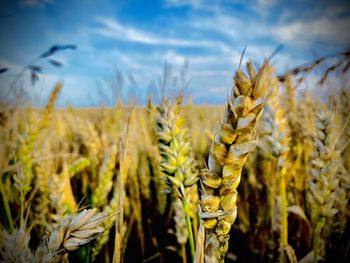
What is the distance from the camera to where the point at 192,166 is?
0.88 m

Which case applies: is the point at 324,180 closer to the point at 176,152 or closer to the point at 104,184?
the point at 176,152

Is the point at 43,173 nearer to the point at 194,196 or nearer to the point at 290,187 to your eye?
the point at 194,196

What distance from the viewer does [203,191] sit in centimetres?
52

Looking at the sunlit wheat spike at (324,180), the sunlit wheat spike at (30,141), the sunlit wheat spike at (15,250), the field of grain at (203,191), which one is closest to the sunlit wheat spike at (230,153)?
the field of grain at (203,191)

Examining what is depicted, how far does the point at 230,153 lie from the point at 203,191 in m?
0.10

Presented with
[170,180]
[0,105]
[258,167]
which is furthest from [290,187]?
[0,105]

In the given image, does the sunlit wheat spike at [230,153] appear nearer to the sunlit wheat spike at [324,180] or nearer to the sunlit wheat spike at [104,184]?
the sunlit wheat spike at [324,180]

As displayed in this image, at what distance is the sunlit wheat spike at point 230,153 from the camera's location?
446 millimetres

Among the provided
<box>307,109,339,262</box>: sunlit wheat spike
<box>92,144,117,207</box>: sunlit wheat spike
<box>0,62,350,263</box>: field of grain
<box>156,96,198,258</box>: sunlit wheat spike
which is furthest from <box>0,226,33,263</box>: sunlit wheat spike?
<box>307,109,339,262</box>: sunlit wheat spike

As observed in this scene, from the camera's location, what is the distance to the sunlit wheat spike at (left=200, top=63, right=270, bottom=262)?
45 centimetres

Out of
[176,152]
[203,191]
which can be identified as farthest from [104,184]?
[203,191]

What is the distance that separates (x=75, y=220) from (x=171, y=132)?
19.5 inches

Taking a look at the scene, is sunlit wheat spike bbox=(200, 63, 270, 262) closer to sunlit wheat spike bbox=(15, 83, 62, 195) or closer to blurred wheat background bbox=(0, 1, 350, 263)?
blurred wheat background bbox=(0, 1, 350, 263)

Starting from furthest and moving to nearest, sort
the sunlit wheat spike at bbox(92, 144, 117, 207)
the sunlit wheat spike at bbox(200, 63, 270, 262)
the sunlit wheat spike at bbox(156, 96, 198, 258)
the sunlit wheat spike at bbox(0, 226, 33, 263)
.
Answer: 1. the sunlit wheat spike at bbox(92, 144, 117, 207)
2. the sunlit wheat spike at bbox(156, 96, 198, 258)
3. the sunlit wheat spike at bbox(0, 226, 33, 263)
4. the sunlit wheat spike at bbox(200, 63, 270, 262)
